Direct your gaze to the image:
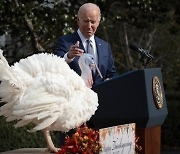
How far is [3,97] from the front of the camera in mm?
4492

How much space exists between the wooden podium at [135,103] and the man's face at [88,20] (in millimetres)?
549

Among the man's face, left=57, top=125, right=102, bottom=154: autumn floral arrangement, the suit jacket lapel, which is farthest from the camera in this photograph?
the suit jacket lapel

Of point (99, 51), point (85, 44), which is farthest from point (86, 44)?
point (99, 51)

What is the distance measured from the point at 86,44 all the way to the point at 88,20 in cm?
29

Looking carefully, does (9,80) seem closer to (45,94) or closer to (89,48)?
(45,94)

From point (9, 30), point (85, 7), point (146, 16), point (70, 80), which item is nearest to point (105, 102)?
point (70, 80)

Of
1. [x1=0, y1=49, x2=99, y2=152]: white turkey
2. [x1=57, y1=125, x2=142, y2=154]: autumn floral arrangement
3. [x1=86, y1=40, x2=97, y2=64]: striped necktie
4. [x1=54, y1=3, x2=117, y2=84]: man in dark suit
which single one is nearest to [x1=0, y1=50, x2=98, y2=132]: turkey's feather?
[x1=0, y1=49, x2=99, y2=152]: white turkey

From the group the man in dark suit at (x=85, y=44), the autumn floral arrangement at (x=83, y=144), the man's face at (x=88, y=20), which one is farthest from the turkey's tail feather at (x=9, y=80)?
the man's face at (x=88, y=20)

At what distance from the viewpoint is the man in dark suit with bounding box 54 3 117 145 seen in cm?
513

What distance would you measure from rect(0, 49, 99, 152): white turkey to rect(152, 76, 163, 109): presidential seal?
54 cm

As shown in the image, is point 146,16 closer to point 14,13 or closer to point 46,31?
point 46,31

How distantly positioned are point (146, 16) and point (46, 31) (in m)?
2.38

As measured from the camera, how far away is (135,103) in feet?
16.0

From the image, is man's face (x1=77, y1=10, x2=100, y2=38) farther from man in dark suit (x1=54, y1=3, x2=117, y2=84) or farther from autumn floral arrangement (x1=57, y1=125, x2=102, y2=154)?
autumn floral arrangement (x1=57, y1=125, x2=102, y2=154)
